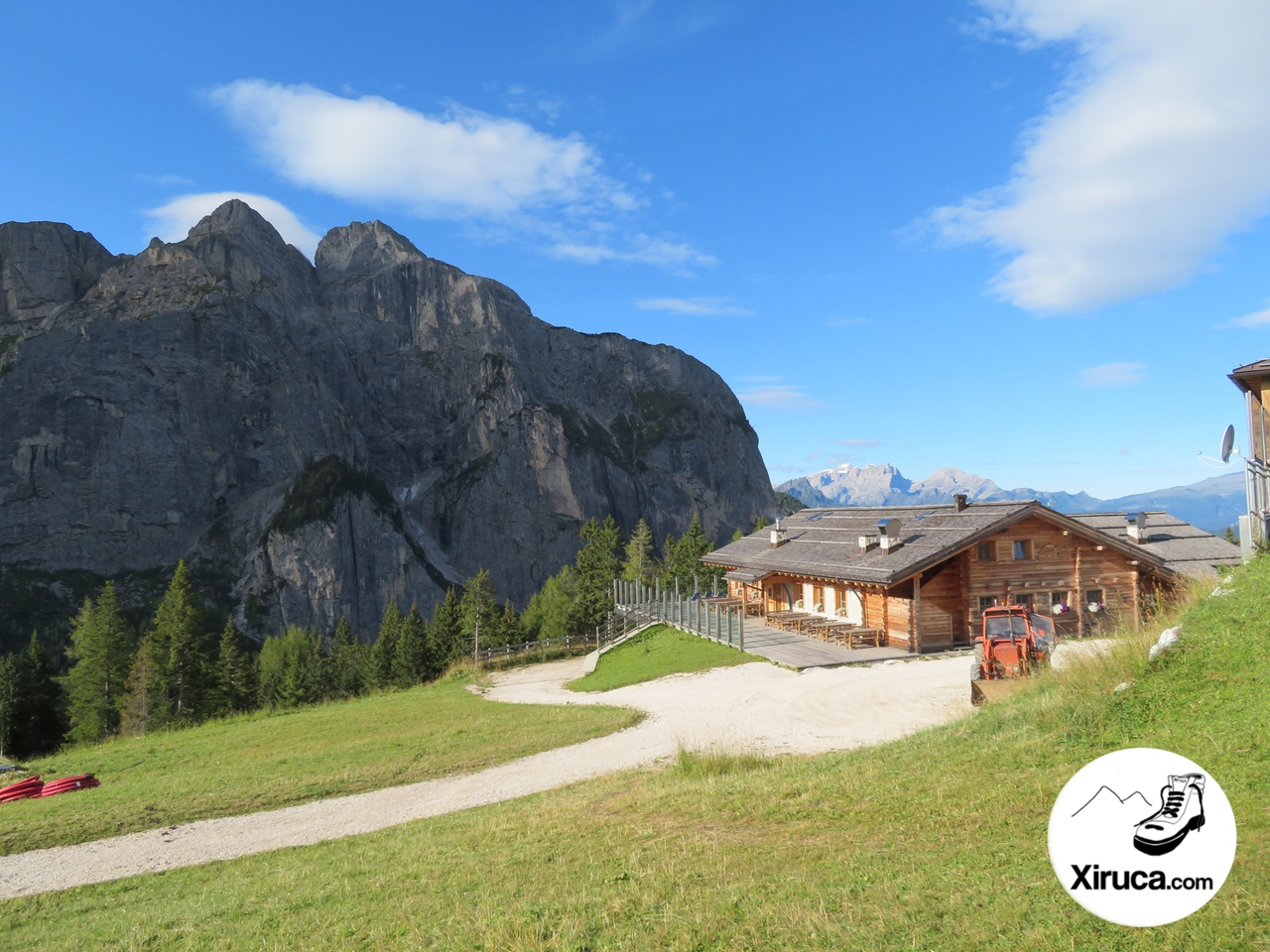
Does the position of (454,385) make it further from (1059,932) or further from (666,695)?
(1059,932)

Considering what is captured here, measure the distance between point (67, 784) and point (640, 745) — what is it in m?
14.8

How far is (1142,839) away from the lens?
4.51 m

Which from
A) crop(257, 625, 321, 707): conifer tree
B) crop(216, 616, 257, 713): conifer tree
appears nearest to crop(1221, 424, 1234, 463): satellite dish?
crop(257, 625, 321, 707): conifer tree

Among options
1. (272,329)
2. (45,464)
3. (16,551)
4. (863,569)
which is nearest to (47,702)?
(863,569)

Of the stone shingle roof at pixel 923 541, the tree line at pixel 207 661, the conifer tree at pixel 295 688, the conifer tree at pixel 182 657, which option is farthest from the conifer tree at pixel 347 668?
the stone shingle roof at pixel 923 541

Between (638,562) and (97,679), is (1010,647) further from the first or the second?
(97,679)

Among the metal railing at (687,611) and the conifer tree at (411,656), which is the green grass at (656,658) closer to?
the metal railing at (687,611)

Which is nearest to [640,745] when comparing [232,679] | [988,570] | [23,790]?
[23,790]

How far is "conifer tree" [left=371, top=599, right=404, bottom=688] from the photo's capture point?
209 feet

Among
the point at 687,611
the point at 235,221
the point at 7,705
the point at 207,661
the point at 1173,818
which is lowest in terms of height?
the point at 7,705

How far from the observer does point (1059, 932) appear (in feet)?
15.7

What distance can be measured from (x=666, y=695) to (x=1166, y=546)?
28.0 m

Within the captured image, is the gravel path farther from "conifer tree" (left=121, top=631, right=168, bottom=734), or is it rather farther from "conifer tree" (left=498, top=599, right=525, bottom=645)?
"conifer tree" (left=121, top=631, right=168, bottom=734)

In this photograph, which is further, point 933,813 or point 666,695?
point 666,695
